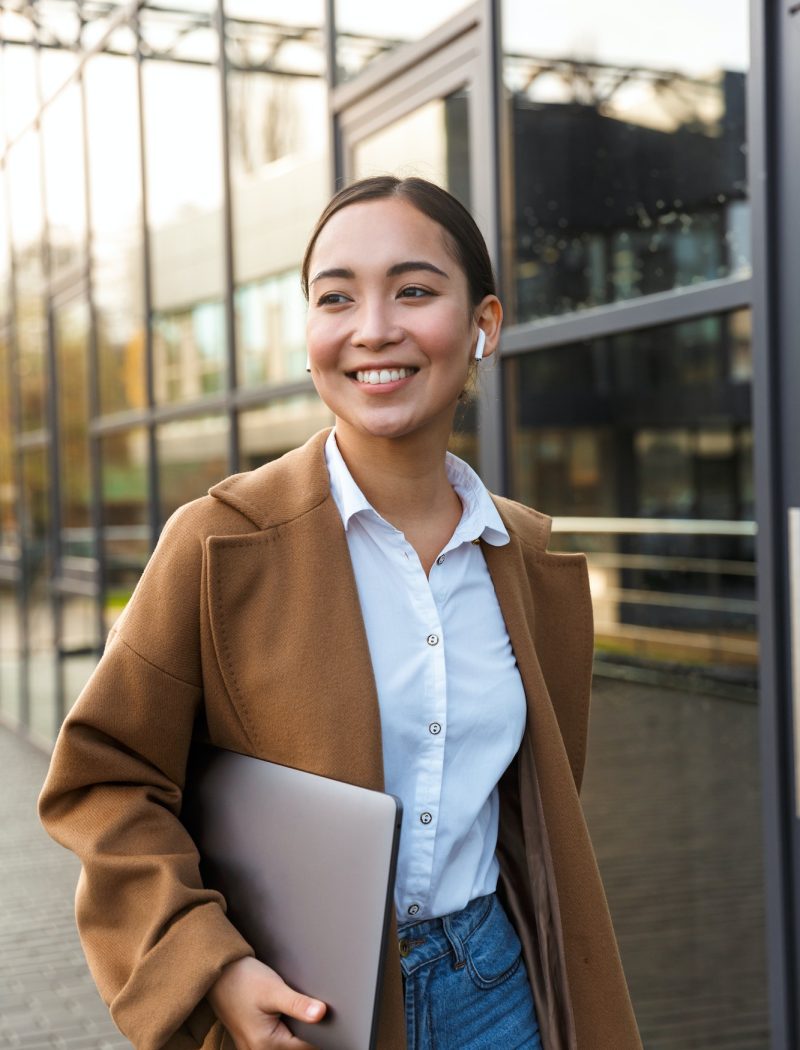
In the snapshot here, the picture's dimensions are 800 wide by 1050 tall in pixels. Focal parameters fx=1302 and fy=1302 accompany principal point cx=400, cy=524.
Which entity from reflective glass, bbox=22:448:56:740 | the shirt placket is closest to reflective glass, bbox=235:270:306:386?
the shirt placket

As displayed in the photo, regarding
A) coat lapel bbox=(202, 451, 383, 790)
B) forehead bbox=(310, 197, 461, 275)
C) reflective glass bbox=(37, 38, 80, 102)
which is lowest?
coat lapel bbox=(202, 451, 383, 790)

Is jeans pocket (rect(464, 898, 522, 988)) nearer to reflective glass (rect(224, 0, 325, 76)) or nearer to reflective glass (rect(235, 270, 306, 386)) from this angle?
reflective glass (rect(235, 270, 306, 386))

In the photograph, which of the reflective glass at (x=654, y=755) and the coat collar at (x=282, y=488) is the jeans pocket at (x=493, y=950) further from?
the reflective glass at (x=654, y=755)

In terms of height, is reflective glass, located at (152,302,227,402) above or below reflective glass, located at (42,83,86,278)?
below

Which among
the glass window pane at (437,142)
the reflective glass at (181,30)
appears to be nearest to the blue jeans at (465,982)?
the glass window pane at (437,142)

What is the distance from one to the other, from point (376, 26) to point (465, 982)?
4202 mm

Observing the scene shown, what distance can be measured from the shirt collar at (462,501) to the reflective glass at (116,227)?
21.1 ft

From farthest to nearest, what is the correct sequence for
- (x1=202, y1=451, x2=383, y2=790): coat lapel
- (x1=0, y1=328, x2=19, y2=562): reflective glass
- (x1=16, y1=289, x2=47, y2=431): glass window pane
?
(x1=0, y1=328, x2=19, y2=562): reflective glass, (x1=16, y1=289, x2=47, y2=431): glass window pane, (x1=202, y1=451, x2=383, y2=790): coat lapel

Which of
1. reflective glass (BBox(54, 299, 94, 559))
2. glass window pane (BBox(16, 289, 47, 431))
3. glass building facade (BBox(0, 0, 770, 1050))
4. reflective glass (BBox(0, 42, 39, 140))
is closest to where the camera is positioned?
glass building facade (BBox(0, 0, 770, 1050))

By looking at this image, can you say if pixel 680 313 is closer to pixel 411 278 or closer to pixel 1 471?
pixel 411 278

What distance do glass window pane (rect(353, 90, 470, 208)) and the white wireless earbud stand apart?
2453mm

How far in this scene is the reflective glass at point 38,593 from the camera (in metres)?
10.7

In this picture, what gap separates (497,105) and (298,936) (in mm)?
3334

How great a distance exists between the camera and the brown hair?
5.71ft
